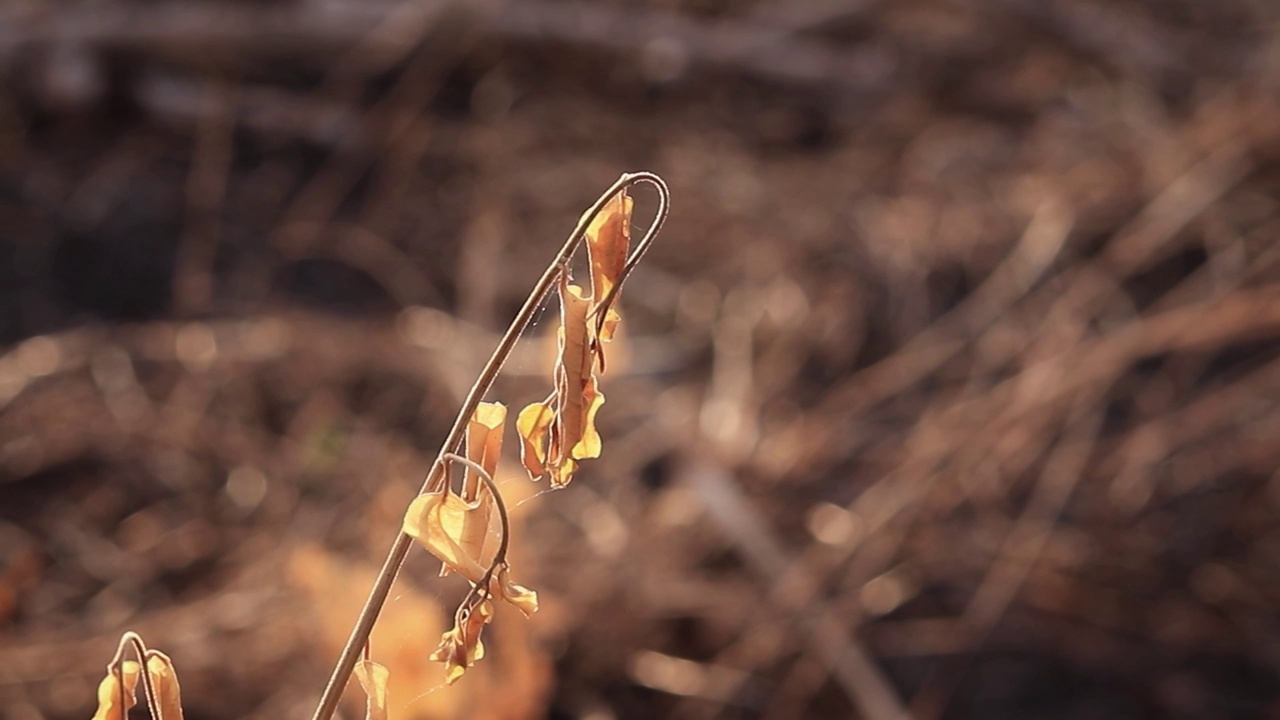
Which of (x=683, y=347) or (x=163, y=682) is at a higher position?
(x=163, y=682)

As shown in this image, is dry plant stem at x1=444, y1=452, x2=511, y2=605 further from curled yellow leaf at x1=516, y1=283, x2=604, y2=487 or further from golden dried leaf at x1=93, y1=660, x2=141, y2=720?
golden dried leaf at x1=93, y1=660, x2=141, y2=720

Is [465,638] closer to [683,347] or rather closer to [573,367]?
[573,367]

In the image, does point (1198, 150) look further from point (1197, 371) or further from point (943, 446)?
point (943, 446)

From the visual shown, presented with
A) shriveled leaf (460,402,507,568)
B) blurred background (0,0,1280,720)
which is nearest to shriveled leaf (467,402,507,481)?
shriveled leaf (460,402,507,568)

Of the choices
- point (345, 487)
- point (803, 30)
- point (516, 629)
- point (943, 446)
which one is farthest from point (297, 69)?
point (516, 629)

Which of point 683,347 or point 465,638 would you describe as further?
point 683,347

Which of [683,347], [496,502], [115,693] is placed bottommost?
[683,347]

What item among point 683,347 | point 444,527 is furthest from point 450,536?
point 683,347

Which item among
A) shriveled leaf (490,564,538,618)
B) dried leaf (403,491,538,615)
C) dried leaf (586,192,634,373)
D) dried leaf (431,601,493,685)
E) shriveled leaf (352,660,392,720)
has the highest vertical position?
dried leaf (586,192,634,373)
